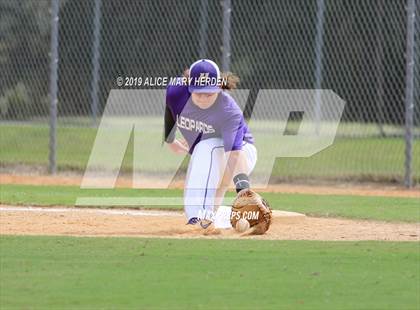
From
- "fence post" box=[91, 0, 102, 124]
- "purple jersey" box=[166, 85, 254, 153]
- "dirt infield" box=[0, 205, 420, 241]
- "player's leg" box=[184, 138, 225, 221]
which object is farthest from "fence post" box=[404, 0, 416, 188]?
"player's leg" box=[184, 138, 225, 221]

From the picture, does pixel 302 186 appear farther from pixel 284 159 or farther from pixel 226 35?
pixel 226 35

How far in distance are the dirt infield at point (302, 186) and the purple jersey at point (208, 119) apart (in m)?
5.49

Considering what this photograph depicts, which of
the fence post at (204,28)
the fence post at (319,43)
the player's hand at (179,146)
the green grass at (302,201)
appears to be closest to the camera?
the player's hand at (179,146)

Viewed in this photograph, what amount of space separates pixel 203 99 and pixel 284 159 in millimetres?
8640

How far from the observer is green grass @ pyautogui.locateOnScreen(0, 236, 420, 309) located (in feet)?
22.5

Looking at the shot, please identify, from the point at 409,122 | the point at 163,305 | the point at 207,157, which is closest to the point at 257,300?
the point at 163,305

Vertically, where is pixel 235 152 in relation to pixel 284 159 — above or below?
above

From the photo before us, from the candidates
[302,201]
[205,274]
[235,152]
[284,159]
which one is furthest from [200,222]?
[284,159]

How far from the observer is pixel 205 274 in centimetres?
780

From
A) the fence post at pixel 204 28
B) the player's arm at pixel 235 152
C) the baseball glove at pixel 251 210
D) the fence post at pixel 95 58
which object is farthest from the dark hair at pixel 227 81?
the fence post at pixel 95 58

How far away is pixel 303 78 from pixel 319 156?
141 cm

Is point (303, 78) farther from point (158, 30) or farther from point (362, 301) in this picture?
point (362, 301)

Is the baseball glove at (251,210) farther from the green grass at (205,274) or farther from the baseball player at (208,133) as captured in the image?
the green grass at (205,274)

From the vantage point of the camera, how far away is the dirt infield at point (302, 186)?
16031 mm
